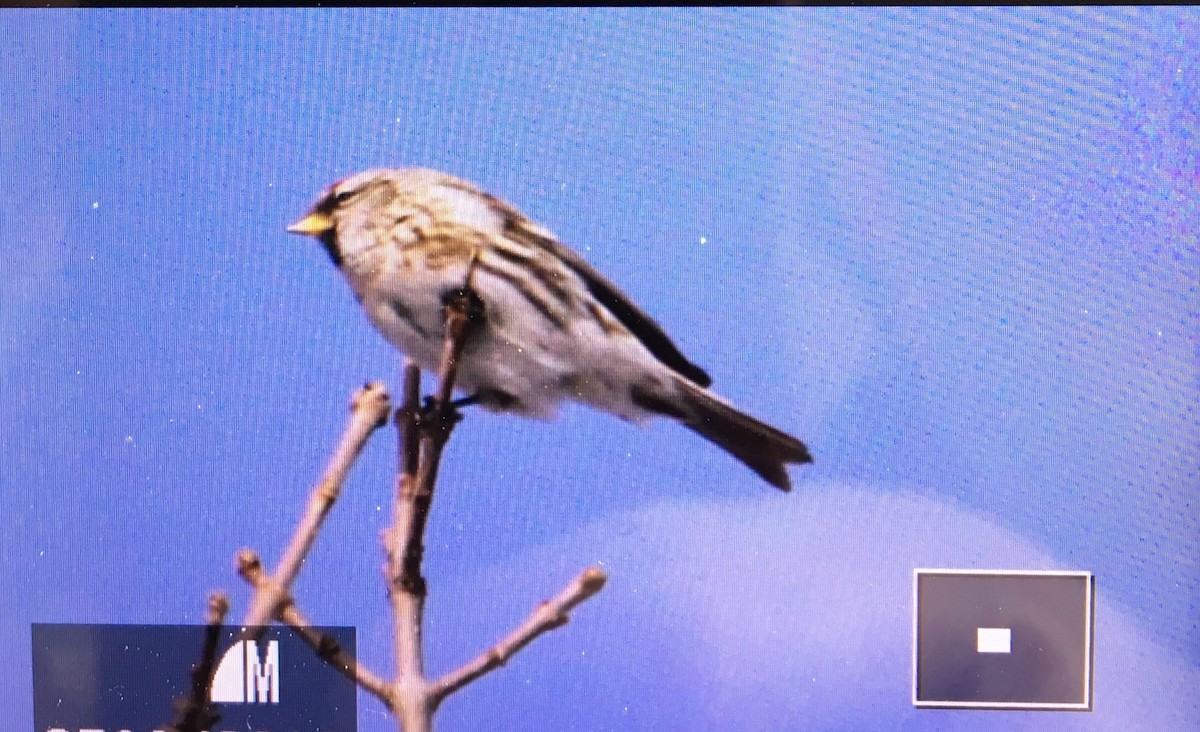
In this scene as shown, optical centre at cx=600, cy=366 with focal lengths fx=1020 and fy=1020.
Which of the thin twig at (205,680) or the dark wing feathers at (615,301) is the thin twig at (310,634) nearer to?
the thin twig at (205,680)

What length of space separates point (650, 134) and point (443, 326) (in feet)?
0.79

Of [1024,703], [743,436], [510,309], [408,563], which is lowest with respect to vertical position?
[1024,703]

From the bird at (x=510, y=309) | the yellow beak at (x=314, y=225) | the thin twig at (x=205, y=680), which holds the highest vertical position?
the yellow beak at (x=314, y=225)

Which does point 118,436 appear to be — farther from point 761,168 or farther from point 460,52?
point 761,168

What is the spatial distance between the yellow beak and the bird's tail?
33 cm

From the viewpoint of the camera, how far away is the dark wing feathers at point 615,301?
0.87m

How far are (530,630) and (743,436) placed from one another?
252mm

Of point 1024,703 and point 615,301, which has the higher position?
point 615,301

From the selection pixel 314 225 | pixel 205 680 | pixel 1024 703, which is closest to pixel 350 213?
pixel 314 225

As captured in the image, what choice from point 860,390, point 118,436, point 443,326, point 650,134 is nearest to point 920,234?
point 860,390

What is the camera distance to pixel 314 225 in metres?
0.88

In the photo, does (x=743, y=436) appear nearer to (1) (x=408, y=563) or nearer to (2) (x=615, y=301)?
(2) (x=615, y=301)

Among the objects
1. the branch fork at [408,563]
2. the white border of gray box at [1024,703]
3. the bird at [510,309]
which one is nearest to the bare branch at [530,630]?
the branch fork at [408,563]

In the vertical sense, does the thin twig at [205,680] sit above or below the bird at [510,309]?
below
